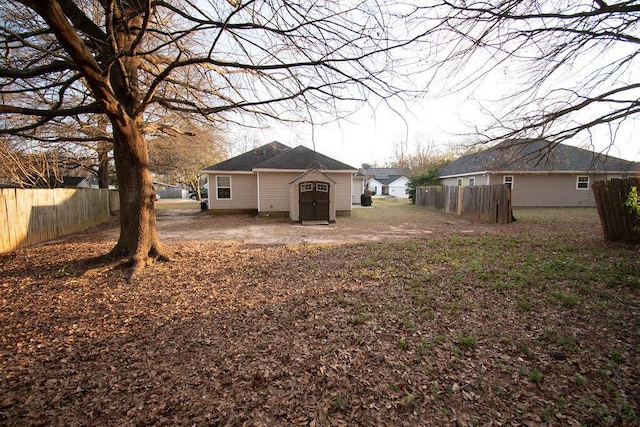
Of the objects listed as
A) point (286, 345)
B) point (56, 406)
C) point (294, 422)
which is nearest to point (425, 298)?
point (286, 345)

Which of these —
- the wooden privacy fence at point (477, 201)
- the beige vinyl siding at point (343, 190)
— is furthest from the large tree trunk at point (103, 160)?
the wooden privacy fence at point (477, 201)

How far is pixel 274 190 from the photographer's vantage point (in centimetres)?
1680

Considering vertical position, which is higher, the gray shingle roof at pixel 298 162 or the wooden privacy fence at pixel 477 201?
the gray shingle roof at pixel 298 162

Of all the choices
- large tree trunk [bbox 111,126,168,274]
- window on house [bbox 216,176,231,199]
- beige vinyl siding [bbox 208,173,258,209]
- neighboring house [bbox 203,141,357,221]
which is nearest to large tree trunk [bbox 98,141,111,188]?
neighboring house [bbox 203,141,357,221]

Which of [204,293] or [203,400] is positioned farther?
[204,293]

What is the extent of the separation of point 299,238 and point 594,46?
28.0ft

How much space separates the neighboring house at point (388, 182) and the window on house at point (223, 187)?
34.7 meters

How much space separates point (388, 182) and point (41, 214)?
56.7m

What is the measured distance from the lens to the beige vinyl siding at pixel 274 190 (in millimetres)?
16641

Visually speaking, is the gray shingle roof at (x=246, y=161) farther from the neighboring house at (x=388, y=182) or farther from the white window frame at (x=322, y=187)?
the neighboring house at (x=388, y=182)

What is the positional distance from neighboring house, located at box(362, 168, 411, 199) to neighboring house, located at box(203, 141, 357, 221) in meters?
33.4

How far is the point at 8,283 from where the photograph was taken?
533cm

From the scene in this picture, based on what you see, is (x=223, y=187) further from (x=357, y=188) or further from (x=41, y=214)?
(x=357, y=188)

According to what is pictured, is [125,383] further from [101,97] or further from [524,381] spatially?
[101,97]
